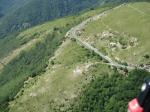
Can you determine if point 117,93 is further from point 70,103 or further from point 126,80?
point 70,103

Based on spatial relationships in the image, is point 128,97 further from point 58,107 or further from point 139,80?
point 58,107

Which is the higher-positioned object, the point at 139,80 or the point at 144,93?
the point at 144,93

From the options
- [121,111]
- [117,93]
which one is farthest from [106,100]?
[121,111]

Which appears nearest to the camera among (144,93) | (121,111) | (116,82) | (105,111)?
(144,93)

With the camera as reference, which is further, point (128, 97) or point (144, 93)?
point (128, 97)

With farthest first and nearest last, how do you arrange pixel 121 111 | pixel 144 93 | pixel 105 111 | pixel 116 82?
pixel 116 82
pixel 105 111
pixel 121 111
pixel 144 93

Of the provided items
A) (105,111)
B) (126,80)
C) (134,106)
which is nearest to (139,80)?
(126,80)
